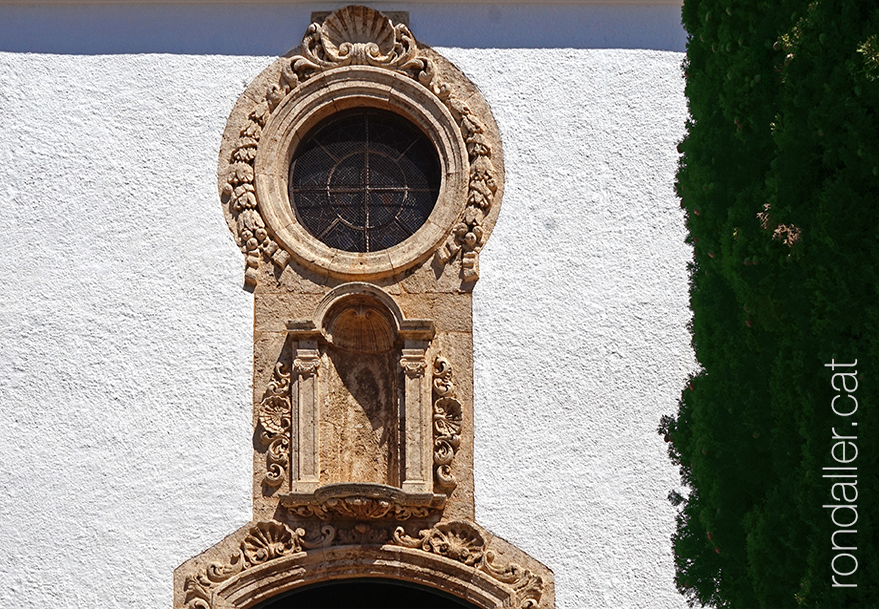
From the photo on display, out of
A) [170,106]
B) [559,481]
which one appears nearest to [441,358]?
[559,481]

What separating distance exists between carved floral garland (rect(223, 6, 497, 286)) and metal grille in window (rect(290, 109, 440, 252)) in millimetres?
292

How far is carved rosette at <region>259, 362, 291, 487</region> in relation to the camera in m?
10.5

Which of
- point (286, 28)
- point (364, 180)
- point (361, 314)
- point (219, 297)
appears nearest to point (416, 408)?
point (361, 314)

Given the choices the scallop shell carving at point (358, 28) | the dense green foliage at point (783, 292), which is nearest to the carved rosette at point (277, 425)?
the scallop shell carving at point (358, 28)

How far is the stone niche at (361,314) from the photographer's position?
34.0 ft

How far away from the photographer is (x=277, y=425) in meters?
10.5

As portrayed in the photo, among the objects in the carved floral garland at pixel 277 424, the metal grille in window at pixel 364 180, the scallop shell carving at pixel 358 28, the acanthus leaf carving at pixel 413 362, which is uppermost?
the scallop shell carving at pixel 358 28

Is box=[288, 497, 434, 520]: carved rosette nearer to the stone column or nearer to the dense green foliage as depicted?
the stone column

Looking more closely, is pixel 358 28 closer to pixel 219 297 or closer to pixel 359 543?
pixel 219 297

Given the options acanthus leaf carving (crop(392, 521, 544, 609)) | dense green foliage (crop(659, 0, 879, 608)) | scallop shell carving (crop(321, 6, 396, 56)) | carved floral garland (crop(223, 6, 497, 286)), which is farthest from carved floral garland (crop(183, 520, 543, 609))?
scallop shell carving (crop(321, 6, 396, 56))

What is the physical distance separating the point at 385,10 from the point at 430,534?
3.45 metres

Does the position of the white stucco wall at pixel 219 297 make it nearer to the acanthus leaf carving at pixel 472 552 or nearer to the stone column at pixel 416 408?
the acanthus leaf carving at pixel 472 552

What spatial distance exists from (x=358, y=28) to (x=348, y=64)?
0.84 ft

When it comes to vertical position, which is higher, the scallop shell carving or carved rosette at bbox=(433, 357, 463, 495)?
the scallop shell carving
